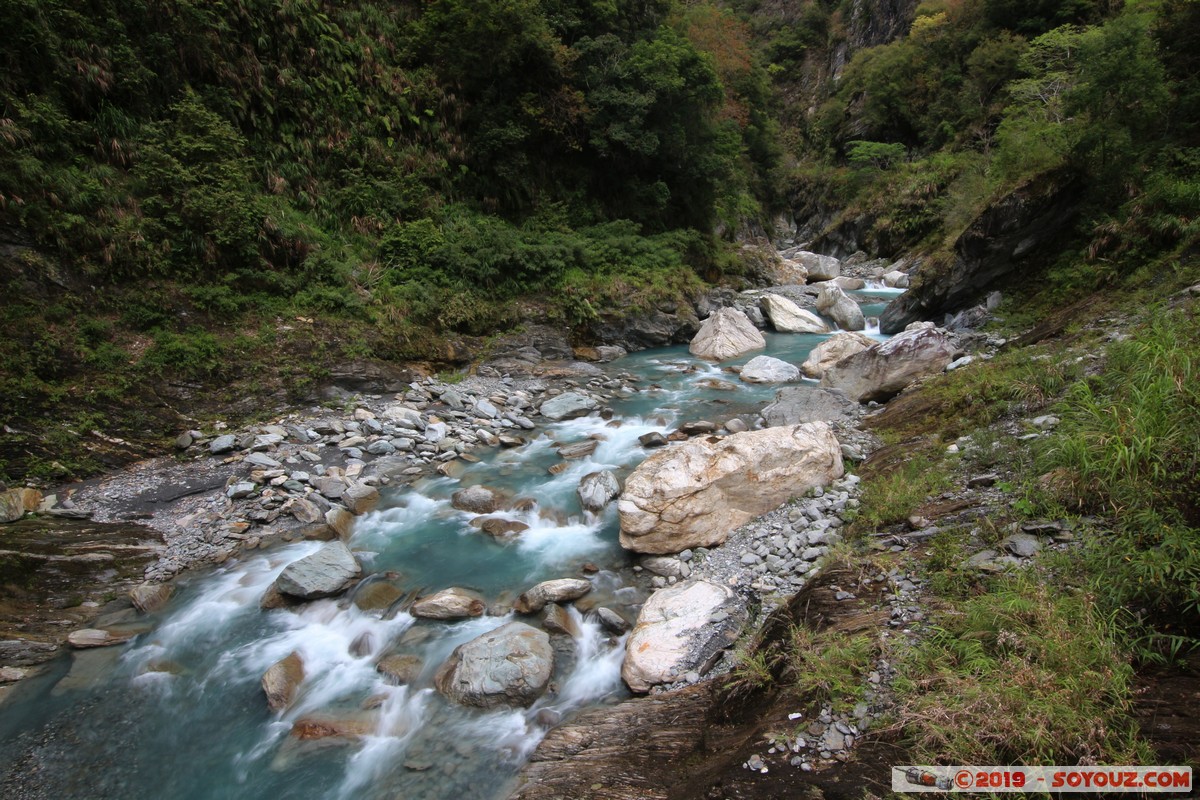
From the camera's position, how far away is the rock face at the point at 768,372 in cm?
1260

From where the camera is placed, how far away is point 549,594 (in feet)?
18.9

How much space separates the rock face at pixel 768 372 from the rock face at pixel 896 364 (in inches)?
92.5

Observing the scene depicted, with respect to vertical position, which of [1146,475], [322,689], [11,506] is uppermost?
[1146,475]

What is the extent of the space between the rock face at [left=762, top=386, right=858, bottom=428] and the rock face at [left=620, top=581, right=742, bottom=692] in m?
4.52

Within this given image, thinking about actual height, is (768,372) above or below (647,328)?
below

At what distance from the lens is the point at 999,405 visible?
6469 mm

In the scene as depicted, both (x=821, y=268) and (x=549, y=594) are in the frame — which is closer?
(x=549, y=594)

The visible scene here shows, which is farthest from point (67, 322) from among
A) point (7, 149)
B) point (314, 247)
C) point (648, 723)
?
point (648, 723)

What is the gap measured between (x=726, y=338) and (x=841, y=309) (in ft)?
16.6

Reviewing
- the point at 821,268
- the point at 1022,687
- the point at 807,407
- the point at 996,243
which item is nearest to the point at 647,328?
the point at 807,407

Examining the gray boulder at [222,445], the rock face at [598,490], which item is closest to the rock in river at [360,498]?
the gray boulder at [222,445]

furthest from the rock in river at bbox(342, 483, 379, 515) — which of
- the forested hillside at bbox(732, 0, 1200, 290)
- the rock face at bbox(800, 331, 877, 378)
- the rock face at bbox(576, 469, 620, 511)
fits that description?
the forested hillside at bbox(732, 0, 1200, 290)

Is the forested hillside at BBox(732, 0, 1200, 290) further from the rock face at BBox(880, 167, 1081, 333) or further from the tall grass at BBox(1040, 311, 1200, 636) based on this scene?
the tall grass at BBox(1040, 311, 1200, 636)

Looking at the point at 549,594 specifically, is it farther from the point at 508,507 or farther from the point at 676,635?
the point at 508,507
